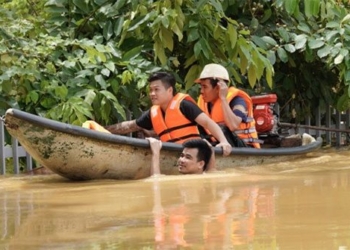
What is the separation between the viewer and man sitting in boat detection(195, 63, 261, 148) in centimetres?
870

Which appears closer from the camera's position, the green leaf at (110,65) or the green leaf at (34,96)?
the green leaf at (34,96)

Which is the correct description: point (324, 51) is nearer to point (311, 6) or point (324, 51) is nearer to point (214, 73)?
point (311, 6)

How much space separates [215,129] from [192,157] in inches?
17.5

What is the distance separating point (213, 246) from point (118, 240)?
0.47m

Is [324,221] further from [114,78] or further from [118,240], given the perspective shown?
[114,78]

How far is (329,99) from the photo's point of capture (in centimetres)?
1280

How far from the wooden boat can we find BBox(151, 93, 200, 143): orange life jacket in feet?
1.15

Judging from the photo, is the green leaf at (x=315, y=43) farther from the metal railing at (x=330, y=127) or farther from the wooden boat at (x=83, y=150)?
the wooden boat at (x=83, y=150)

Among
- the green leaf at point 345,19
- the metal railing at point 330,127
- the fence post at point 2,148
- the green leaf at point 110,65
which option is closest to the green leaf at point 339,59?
the green leaf at point 345,19

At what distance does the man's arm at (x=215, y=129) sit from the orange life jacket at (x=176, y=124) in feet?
0.58

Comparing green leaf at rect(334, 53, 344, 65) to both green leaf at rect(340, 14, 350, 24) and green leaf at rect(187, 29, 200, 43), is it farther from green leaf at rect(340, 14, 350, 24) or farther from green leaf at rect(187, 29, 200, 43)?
green leaf at rect(187, 29, 200, 43)

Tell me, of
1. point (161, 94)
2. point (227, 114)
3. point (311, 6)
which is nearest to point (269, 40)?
point (311, 6)

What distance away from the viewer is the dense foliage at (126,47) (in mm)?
9164

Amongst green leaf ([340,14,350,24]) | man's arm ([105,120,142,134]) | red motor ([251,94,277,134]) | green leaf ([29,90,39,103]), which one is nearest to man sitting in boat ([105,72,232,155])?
man's arm ([105,120,142,134])
